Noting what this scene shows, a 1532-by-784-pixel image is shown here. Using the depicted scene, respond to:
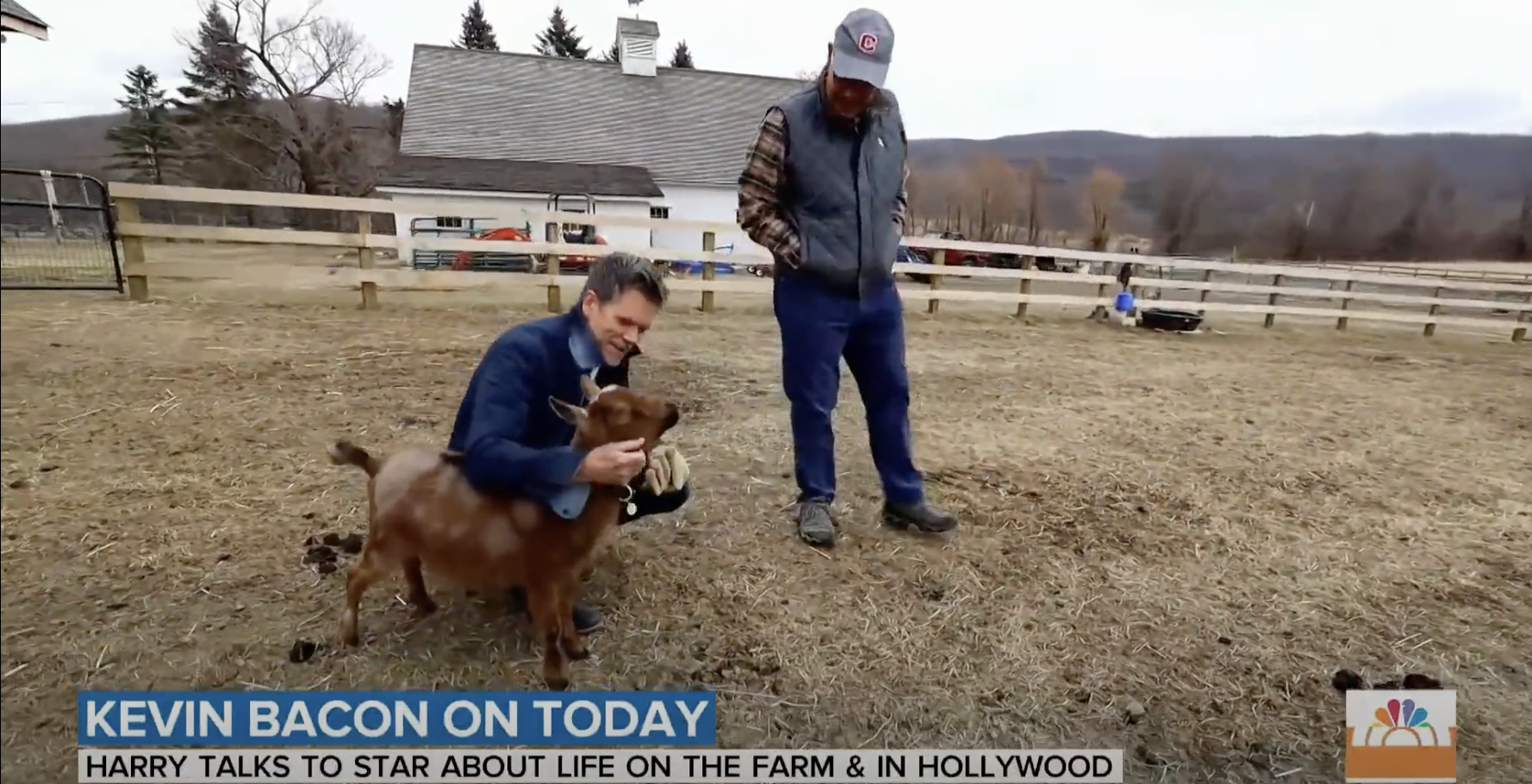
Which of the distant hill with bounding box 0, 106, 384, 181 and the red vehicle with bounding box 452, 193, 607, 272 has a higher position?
the distant hill with bounding box 0, 106, 384, 181

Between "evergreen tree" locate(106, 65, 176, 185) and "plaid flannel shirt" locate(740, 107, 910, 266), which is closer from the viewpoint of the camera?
"evergreen tree" locate(106, 65, 176, 185)

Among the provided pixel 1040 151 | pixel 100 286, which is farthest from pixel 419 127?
pixel 100 286

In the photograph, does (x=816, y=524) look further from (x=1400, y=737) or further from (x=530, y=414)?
(x=1400, y=737)

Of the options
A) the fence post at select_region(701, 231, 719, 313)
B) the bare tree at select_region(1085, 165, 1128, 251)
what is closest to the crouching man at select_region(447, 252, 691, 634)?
the bare tree at select_region(1085, 165, 1128, 251)

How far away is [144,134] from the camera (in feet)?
2.82

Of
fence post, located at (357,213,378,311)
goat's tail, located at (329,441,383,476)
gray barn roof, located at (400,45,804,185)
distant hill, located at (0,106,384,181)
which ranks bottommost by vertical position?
goat's tail, located at (329,441,383,476)

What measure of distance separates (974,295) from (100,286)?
7684mm

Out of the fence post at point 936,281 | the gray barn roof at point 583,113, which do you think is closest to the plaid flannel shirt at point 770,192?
the fence post at point 936,281

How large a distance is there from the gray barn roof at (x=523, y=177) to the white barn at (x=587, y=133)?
0.03 meters

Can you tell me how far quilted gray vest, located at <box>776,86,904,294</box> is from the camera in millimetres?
2027

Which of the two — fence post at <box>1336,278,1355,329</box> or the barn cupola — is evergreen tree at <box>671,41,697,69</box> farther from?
fence post at <box>1336,278,1355,329</box>

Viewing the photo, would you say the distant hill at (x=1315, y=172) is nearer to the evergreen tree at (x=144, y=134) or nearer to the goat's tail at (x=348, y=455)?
the evergreen tree at (x=144, y=134)

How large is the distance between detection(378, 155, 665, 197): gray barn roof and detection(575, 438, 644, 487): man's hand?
13.3m

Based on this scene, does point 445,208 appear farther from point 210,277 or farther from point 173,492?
point 173,492
